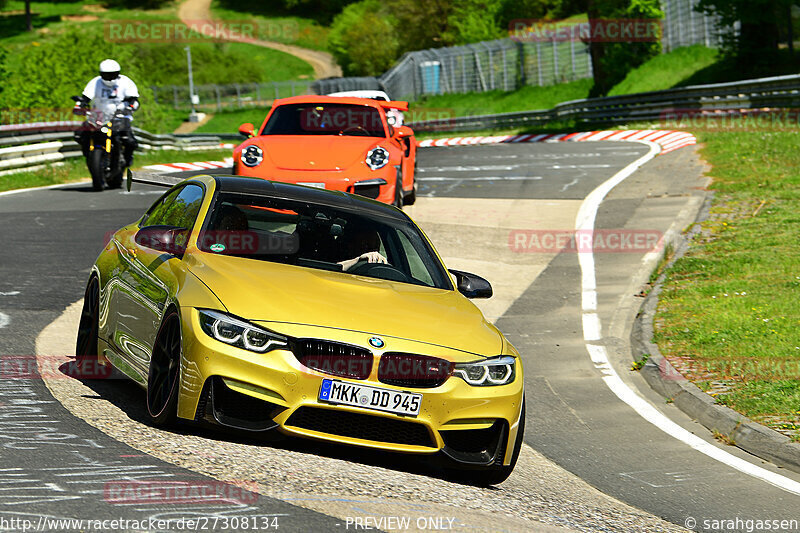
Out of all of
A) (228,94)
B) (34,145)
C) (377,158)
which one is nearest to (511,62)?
(34,145)

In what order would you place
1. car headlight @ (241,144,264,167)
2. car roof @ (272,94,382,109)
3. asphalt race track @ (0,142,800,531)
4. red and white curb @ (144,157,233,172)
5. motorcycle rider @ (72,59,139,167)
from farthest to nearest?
red and white curb @ (144,157,233,172)
motorcycle rider @ (72,59,139,167)
car roof @ (272,94,382,109)
car headlight @ (241,144,264,167)
asphalt race track @ (0,142,800,531)

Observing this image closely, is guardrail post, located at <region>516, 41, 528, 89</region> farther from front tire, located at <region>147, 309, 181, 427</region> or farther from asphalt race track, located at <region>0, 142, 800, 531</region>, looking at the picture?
front tire, located at <region>147, 309, 181, 427</region>

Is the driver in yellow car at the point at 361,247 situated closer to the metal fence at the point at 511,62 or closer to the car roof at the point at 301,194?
the car roof at the point at 301,194

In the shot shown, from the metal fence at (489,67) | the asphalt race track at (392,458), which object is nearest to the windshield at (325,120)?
the asphalt race track at (392,458)

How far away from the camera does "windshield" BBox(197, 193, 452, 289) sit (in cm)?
719

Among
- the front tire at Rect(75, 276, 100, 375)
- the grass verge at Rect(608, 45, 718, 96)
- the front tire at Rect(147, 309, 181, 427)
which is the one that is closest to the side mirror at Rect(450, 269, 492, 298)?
the front tire at Rect(147, 309, 181, 427)

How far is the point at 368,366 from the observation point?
5.99m

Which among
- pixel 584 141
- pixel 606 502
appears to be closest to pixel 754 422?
pixel 606 502

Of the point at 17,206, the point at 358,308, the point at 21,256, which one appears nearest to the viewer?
the point at 358,308

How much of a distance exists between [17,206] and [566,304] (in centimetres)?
908

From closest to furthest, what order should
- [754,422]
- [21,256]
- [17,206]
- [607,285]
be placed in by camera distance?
[754,422] → [21,256] → [607,285] → [17,206]

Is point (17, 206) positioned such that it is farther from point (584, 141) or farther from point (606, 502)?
point (584, 141)

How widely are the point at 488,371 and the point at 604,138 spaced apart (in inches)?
1118

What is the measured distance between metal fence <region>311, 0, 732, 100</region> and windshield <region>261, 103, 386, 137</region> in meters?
36.3
